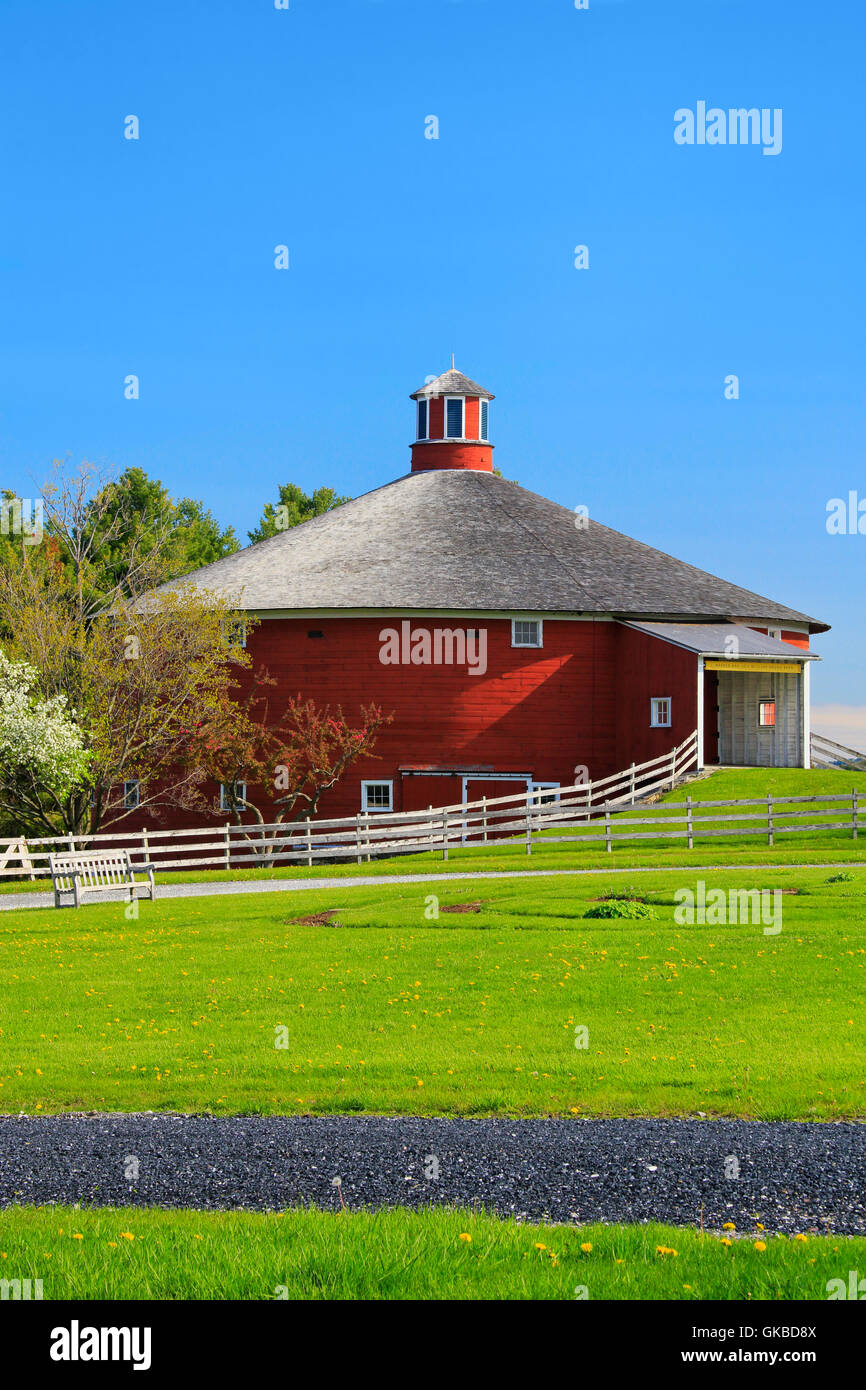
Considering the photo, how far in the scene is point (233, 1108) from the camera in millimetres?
11727

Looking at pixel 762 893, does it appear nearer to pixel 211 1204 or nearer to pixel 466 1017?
pixel 466 1017

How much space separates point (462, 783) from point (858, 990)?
83.7ft

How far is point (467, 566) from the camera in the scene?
4322cm

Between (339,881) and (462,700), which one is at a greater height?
(462,700)

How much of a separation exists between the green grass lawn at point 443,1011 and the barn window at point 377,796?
56.9 ft

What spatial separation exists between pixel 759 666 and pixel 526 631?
23.2 feet

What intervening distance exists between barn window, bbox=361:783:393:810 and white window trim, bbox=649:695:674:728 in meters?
8.17

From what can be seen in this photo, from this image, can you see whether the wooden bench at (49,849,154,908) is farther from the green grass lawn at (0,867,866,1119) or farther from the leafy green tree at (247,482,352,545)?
the leafy green tree at (247,482,352,545)

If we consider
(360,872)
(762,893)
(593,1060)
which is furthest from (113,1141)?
(360,872)

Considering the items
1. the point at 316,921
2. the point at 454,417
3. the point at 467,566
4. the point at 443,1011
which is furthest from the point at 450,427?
the point at 443,1011

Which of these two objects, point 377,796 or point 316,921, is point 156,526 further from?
point 316,921

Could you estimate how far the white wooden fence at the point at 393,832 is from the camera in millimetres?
33625

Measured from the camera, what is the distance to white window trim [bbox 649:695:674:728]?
39.4 metres

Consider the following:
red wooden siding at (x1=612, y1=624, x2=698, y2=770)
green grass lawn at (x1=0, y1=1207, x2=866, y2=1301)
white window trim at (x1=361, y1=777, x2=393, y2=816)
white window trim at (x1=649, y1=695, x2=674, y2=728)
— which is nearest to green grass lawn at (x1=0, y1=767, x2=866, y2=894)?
red wooden siding at (x1=612, y1=624, x2=698, y2=770)
